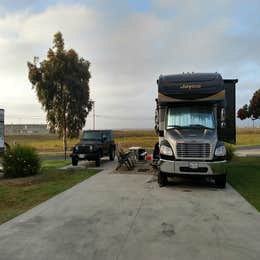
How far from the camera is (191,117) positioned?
402 inches

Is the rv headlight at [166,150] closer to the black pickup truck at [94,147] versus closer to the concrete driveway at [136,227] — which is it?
the concrete driveway at [136,227]

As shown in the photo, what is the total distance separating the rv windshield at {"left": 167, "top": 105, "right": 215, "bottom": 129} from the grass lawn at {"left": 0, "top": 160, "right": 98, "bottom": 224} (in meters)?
4.07

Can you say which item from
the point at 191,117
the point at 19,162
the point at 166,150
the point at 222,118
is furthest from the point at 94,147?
the point at 222,118

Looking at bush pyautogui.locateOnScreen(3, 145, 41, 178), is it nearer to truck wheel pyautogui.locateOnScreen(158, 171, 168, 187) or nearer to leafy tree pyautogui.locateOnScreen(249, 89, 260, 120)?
truck wheel pyautogui.locateOnScreen(158, 171, 168, 187)

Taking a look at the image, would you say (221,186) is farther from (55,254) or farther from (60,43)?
(60,43)

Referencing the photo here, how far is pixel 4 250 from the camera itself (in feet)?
14.9

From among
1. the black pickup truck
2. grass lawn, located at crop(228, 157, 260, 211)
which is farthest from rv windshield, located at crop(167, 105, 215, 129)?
the black pickup truck

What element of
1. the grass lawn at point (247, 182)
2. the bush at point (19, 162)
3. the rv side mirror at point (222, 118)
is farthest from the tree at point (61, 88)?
the rv side mirror at point (222, 118)

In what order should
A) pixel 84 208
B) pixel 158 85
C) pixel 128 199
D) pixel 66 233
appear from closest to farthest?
pixel 66 233, pixel 84 208, pixel 128 199, pixel 158 85

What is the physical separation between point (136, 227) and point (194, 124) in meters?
5.33

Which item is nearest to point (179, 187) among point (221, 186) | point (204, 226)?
point (221, 186)

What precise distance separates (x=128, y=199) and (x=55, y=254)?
3.72 meters

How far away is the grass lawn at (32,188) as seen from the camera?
7326 mm

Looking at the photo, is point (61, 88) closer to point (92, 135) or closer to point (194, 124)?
point (92, 135)
